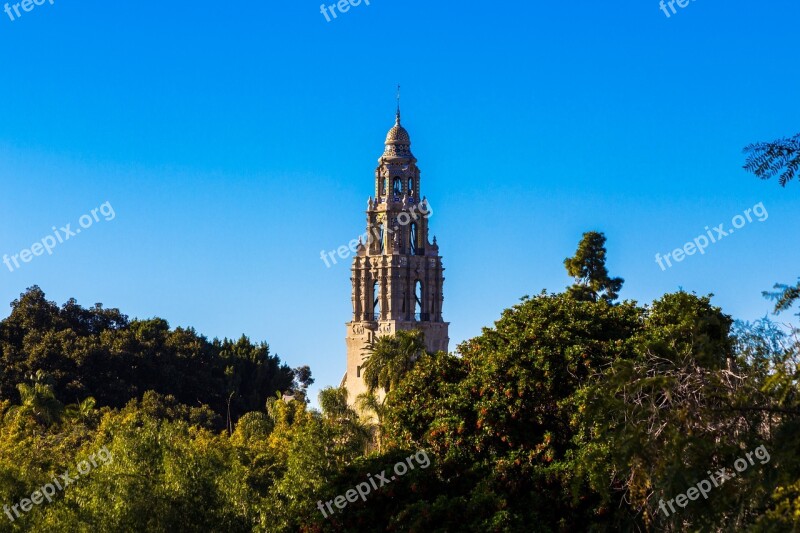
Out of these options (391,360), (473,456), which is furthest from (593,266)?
(473,456)

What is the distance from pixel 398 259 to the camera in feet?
333

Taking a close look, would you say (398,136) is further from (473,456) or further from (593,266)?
(473,456)

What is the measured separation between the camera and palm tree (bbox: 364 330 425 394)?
5631 centimetres

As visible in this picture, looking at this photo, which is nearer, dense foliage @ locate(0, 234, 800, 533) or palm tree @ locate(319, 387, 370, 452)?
dense foliage @ locate(0, 234, 800, 533)

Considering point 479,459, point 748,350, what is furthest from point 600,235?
point 748,350

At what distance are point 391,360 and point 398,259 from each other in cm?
4500

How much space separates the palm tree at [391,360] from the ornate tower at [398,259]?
1608 inches

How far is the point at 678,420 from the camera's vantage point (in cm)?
2030

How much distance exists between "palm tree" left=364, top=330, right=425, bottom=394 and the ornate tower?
134 ft

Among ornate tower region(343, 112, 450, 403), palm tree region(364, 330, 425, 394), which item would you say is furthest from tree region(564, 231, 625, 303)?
ornate tower region(343, 112, 450, 403)

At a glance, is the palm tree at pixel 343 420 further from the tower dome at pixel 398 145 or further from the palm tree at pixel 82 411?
the tower dome at pixel 398 145

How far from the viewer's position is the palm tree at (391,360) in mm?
56312

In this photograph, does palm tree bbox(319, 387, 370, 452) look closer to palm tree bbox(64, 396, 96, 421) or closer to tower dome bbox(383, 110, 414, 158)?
palm tree bbox(64, 396, 96, 421)

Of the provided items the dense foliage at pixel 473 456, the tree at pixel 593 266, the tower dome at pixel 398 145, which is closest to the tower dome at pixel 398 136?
the tower dome at pixel 398 145
